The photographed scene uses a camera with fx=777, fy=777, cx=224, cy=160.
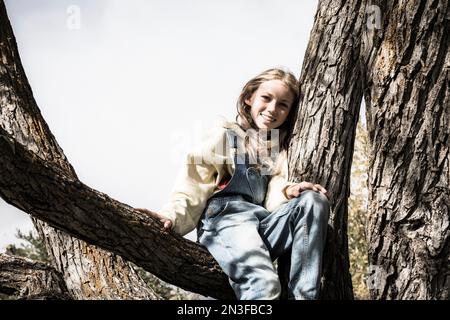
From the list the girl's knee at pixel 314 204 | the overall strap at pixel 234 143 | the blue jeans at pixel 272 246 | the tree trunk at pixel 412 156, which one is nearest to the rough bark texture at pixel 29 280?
the blue jeans at pixel 272 246

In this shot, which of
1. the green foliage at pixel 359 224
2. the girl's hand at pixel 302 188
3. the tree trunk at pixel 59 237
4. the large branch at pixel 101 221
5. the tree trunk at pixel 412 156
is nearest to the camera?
the large branch at pixel 101 221

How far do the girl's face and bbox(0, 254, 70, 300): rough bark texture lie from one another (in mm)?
1619

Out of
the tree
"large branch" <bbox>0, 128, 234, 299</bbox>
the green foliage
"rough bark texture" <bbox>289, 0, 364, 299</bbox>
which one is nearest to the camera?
"large branch" <bbox>0, 128, 234, 299</bbox>

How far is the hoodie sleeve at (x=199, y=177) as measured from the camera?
159 inches

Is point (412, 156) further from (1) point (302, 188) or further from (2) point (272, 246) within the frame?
(2) point (272, 246)

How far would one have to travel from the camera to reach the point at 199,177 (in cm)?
416

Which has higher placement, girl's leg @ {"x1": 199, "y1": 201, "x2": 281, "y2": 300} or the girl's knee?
the girl's knee

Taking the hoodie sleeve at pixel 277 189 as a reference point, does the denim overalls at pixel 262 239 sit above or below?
below

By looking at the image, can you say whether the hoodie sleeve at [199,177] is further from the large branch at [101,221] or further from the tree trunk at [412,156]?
the tree trunk at [412,156]

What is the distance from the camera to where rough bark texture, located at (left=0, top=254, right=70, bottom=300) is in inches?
186

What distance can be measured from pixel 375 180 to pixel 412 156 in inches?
8.8

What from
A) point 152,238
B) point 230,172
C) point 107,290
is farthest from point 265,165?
point 107,290

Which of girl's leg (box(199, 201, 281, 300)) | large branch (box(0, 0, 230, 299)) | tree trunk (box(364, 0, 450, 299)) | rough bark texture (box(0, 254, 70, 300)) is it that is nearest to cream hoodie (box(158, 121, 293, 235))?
girl's leg (box(199, 201, 281, 300))

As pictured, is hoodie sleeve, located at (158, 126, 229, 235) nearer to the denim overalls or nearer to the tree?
the denim overalls
